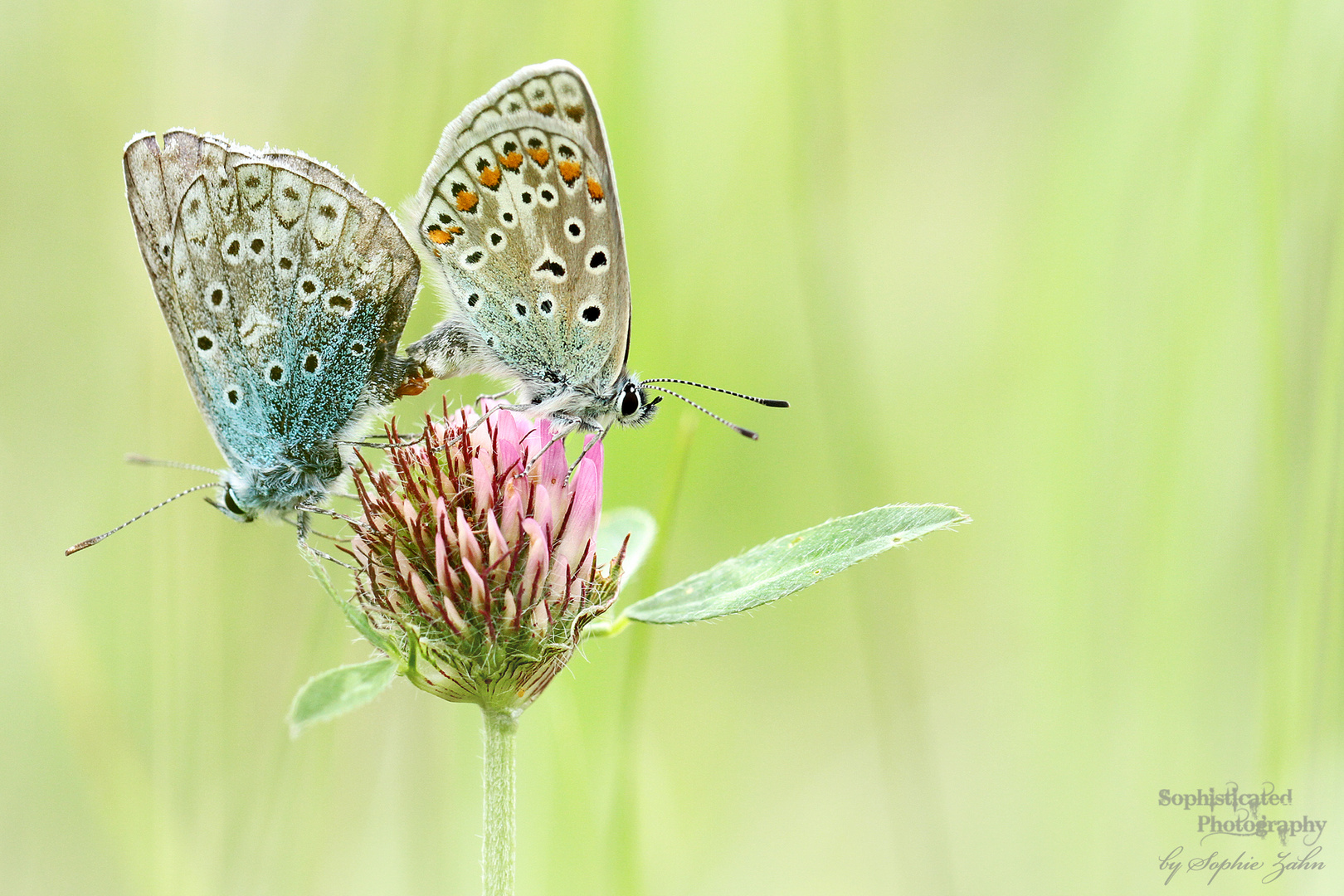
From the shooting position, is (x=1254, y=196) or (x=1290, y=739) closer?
(x=1290, y=739)

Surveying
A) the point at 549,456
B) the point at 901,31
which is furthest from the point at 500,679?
the point at 901,31

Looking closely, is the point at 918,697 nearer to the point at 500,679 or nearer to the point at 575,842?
the point at 575,842

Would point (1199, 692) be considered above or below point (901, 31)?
below

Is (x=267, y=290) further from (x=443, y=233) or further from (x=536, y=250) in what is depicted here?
(x=536, y=250)

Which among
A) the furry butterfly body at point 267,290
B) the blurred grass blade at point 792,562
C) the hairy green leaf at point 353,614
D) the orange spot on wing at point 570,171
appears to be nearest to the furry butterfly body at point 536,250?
the orange spot on wing at point 570,171

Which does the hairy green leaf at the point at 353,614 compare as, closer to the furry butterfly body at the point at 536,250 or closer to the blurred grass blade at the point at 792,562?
the blurred grass blade at the point at 792,562

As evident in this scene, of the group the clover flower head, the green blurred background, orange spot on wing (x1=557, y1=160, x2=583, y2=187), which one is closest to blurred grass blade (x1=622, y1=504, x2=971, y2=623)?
the clover flower head

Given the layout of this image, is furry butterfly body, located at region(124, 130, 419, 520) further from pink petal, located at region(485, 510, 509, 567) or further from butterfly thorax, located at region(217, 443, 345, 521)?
pink petal, located at region(485, 510, 509, 567)

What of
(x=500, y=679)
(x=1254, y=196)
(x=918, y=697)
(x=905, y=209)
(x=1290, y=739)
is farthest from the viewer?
(x=905, y=209)
